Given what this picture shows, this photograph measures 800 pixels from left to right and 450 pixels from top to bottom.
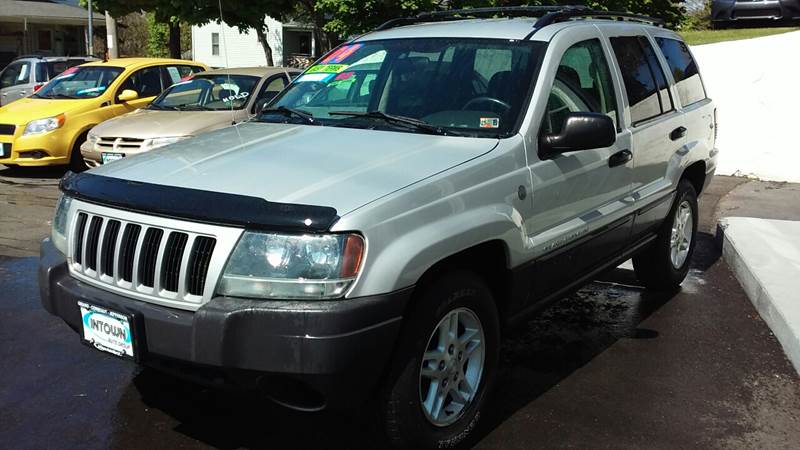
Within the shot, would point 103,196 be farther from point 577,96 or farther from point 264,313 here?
point 577,96

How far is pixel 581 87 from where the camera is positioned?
4.32 metres

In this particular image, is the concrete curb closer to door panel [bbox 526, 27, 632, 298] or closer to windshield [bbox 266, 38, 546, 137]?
door panel [bbox 526, 27, 632, 298]

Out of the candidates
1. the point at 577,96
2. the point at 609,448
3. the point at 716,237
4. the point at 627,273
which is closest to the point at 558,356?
the point at 609,448

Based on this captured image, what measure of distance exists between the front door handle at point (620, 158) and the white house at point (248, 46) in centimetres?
3816

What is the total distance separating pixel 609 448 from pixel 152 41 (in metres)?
43.6

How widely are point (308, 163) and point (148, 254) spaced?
759 millimetres

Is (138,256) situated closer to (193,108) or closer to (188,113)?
(188,113)

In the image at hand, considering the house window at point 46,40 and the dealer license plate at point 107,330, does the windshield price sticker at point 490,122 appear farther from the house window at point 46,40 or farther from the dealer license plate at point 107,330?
the house window at point 46,40

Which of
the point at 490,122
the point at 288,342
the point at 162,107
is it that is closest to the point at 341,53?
the point at 490,122

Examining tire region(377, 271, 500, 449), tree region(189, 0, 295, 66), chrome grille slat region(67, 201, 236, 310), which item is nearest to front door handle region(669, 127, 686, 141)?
tire region(377, 271, 500, 449)

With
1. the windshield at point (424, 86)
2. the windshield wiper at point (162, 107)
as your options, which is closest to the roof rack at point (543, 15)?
the windshield at point (424, 86)

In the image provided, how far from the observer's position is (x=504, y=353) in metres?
4.59

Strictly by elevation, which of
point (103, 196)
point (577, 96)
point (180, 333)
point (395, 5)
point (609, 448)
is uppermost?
point (395, 5)

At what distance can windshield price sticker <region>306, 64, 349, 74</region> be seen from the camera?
15.0 feet
